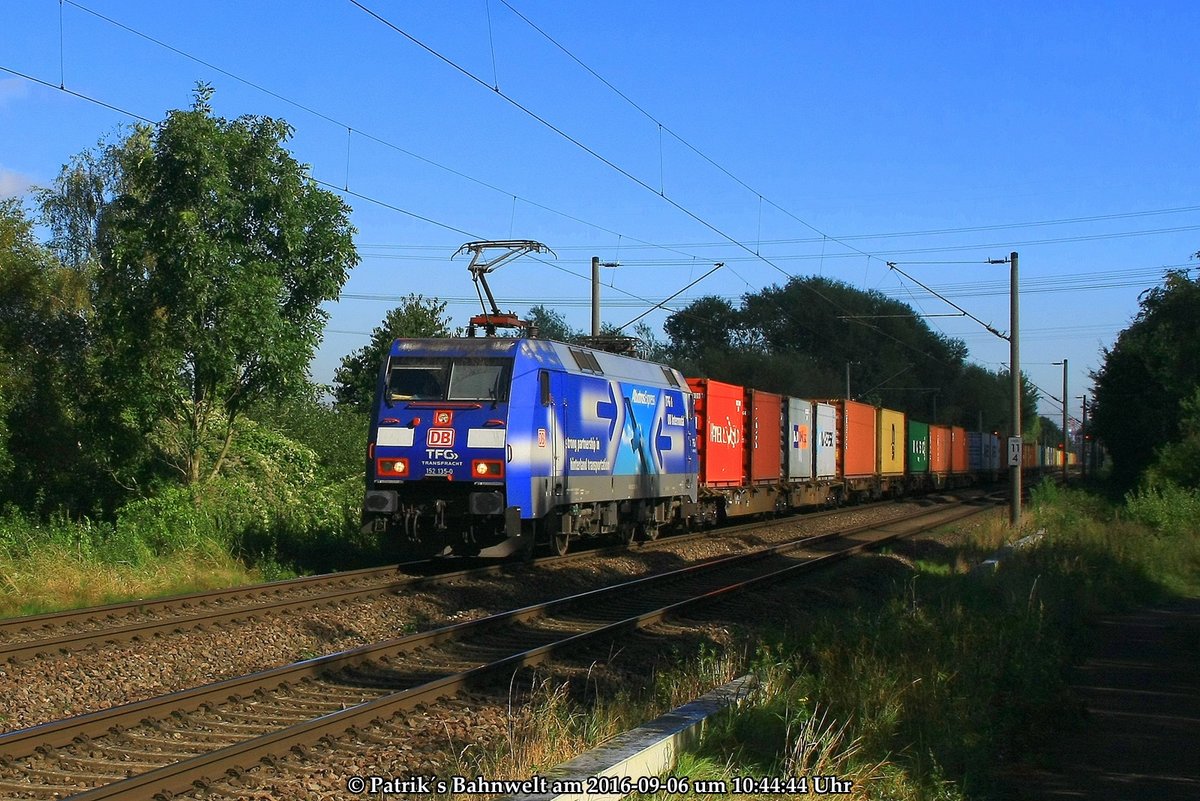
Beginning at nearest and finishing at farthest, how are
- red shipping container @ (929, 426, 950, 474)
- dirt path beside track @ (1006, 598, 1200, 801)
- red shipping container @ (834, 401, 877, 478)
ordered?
dirt path beside track @ (1006, 598, 1200, 801), red shipping container @ (834, 401, 877, 478), red shipping container @ (929, 426, 950, 474)

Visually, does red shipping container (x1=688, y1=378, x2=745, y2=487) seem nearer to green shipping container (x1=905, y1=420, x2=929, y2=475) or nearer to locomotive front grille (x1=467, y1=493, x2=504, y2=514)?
locomotive front grille (x1=467, y1=493, x2=504, y2=514)

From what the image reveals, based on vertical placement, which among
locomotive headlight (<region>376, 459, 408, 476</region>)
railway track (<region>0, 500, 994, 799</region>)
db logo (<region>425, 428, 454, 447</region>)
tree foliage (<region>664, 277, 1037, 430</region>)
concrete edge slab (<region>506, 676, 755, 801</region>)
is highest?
tree foliage (<region>664, 277, 1037, 430</region>)

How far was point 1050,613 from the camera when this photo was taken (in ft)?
40.5

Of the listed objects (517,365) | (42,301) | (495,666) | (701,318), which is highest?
(701,318)

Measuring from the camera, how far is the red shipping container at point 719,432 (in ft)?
81.8

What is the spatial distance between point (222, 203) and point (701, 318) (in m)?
72.3

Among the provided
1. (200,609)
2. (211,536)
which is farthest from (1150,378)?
(200,609)

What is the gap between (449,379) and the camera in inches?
643

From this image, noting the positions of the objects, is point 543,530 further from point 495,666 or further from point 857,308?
point 857,308

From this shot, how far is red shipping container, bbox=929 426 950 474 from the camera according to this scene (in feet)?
161

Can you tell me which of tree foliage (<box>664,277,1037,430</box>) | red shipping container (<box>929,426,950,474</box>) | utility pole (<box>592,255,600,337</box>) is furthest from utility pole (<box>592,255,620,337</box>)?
tree foliage (<box>664,277,1037,430</box>)

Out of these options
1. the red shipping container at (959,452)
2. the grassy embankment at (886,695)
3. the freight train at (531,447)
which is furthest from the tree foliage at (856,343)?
the grassy embankment at (886,695)

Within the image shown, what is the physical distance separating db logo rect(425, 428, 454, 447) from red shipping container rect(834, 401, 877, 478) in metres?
22.0

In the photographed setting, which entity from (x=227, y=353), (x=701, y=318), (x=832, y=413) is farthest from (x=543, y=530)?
(x=701, y=318)
